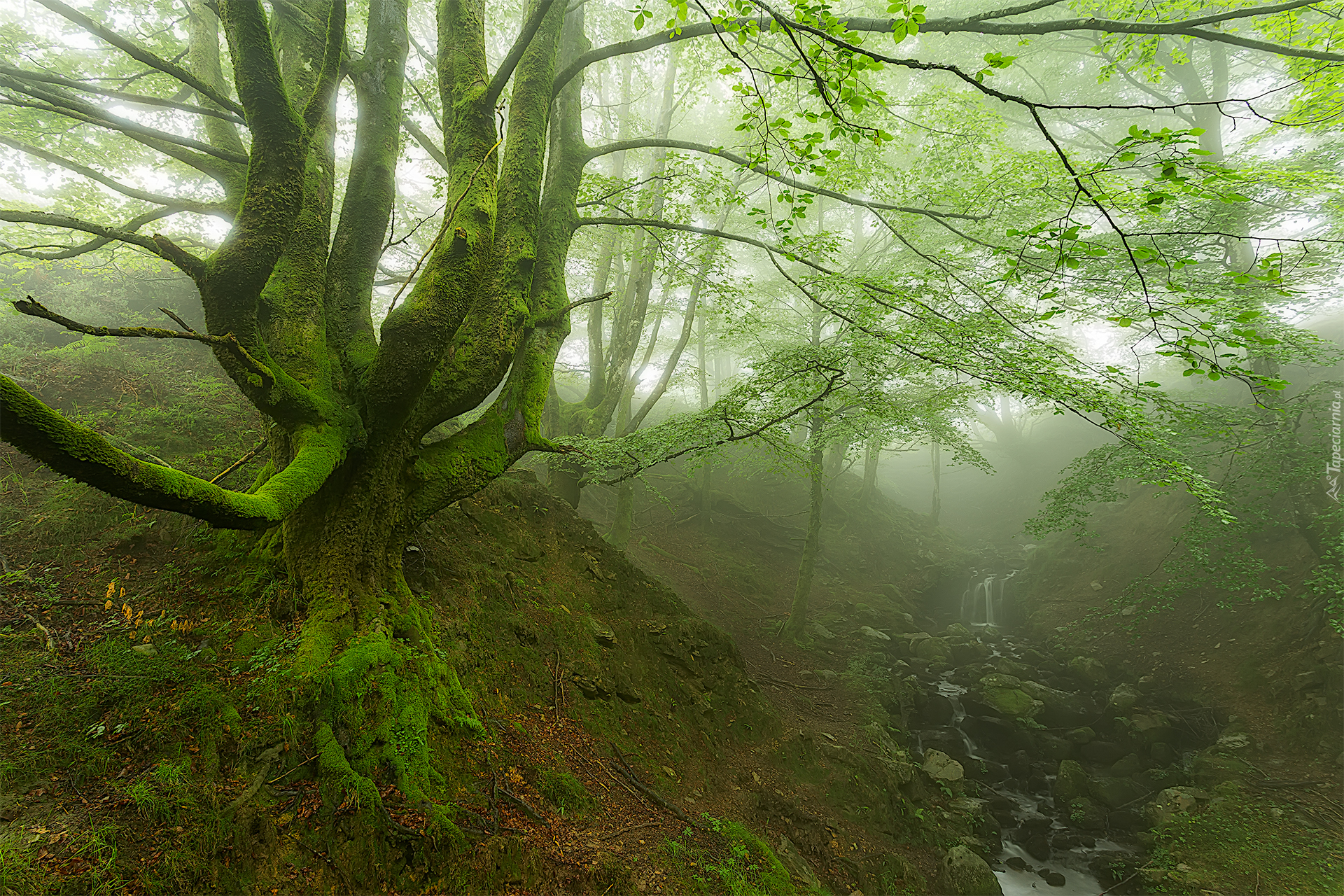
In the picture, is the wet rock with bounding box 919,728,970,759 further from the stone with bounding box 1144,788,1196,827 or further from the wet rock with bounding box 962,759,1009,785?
the stone with bounding box 1144,788,1196,827

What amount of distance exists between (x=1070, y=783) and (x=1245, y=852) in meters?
2.05

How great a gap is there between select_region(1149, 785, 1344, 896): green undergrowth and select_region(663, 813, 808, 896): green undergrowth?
522cm

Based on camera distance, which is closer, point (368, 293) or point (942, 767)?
point (368, 293)

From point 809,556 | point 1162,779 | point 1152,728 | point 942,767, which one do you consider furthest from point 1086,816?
point 809,556

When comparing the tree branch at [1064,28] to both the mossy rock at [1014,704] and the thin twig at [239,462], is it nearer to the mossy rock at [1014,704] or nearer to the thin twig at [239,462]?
the thin twig at [239,462]

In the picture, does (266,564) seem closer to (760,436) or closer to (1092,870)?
(760,436)

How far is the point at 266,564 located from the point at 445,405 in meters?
1.76

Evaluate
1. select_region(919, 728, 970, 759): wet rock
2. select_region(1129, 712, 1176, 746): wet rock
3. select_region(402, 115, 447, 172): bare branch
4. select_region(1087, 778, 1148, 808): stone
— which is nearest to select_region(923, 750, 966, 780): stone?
select_region(919, 728, 970, 759): wet rock

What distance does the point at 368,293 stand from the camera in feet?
14.1

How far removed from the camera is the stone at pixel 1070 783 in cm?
784

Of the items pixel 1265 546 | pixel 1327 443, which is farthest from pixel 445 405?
pixel 1265 546

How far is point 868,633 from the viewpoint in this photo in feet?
40.9

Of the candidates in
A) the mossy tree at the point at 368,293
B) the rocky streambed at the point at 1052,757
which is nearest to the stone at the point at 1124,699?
the rocky streambed at the point at 1052,757

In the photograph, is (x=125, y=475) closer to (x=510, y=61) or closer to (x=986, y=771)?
(x=510, y=61)
